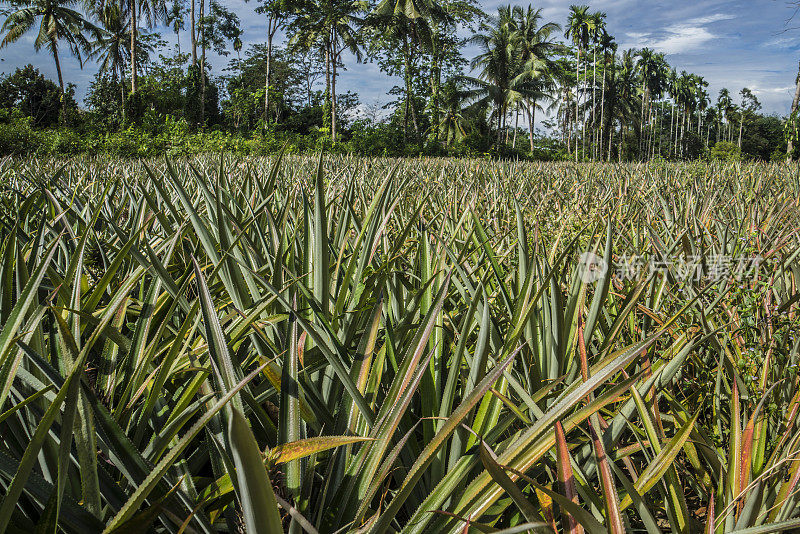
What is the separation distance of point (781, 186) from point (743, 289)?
367cm

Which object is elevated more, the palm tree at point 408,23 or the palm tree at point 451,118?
the palm tree at point 408,23

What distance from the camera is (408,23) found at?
24.7 metres

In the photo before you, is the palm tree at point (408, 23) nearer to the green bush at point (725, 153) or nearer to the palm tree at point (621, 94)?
the green bush at point (725, 153)

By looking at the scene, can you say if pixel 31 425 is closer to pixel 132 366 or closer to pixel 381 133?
pixel 132 366

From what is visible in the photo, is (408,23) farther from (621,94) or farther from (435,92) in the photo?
(621,94)

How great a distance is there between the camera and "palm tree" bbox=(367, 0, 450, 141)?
2381 cm

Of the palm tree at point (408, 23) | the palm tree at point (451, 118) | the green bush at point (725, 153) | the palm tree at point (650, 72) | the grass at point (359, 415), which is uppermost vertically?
the palm tree at point (650, 72)

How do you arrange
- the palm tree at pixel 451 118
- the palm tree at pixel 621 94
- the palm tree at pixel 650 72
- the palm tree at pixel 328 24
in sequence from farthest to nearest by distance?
the palm tree at pixel 650 72 → the palm tree at pixel 621 94 → the palm tree at pixel 451 118 → the palm tree at pixel 328 24

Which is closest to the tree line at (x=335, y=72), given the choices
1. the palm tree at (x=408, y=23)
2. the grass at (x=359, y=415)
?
the palm tree at (x=408, y=23)

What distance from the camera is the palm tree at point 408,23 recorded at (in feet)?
78.1

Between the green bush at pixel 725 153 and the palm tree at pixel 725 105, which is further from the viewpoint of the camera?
the palm tree at pixel 725 105

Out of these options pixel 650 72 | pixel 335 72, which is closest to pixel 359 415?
pixel 335 72

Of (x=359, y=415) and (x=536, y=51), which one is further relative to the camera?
(x=536, y=51)

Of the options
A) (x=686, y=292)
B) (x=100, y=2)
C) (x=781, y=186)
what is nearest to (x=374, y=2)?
(x=100, y=2)
